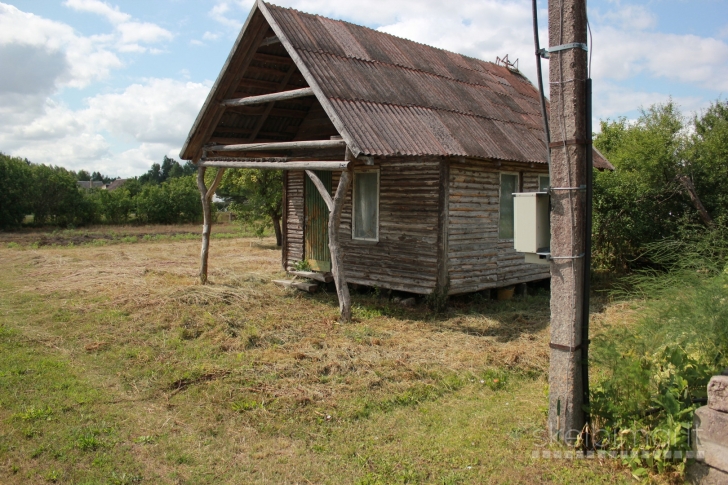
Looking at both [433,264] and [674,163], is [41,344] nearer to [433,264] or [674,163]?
[433,264]

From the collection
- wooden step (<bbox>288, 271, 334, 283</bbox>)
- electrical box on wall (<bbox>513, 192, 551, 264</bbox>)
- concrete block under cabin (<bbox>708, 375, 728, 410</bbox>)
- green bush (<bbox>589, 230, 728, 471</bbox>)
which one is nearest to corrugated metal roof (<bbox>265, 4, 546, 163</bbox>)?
wooden step (<bbox>288, 271, 334, 283</bbox>)

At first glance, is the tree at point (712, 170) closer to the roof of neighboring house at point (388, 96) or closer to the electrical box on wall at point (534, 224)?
the roof of neighboring house at point (388, 96)

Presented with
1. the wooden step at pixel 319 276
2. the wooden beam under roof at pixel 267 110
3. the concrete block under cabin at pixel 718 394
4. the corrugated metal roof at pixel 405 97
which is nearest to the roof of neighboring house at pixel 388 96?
the corrugated metal roof at pixel 405 97

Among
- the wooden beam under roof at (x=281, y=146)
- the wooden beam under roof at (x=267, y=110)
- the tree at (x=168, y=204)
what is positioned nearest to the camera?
the wooden beam under roof at (x=281, y=146)

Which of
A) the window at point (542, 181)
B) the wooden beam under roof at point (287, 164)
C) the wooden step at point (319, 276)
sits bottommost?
the wooden step at point (319, 276)

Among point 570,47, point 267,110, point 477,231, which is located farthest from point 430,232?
point 570,47

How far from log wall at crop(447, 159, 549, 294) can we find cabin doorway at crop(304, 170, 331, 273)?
3.14 m

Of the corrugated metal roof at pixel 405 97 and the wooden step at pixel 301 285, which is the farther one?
the wooden step at pixel 301 285

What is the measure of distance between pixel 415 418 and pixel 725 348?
2843 mm

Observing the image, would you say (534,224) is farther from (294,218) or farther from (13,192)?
(13,192)

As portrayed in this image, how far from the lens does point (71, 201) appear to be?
33.9m

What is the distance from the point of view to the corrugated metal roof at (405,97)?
9359mm

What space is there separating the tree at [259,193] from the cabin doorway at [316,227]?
7.86 meters

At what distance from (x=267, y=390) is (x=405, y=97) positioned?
22.4 feet
